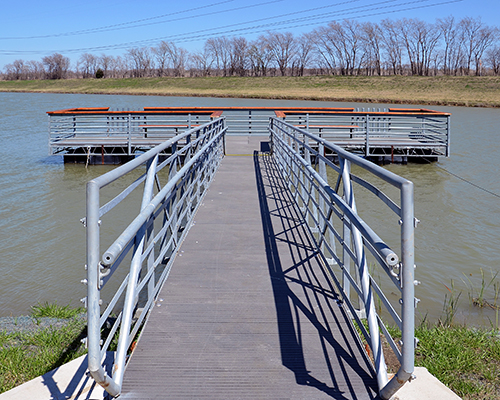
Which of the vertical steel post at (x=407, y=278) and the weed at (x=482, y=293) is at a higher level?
the vertical steel post at (x=407, y=278)

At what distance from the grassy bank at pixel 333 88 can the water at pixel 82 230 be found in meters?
37.6

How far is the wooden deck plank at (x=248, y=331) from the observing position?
2627 millimetres

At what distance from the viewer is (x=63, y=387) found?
2.88m

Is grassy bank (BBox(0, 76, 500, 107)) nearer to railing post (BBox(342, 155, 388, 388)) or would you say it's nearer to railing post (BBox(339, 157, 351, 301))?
railing post (BBox(339, 157, 351, 301))

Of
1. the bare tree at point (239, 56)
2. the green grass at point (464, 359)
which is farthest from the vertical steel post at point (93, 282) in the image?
the bare tree at point (239, 56)

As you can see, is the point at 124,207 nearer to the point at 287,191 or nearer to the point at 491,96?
the point at 287,191

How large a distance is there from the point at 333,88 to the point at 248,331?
62.5 metres

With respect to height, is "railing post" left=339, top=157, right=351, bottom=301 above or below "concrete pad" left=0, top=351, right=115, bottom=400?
above

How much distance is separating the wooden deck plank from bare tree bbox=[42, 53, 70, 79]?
128 metres

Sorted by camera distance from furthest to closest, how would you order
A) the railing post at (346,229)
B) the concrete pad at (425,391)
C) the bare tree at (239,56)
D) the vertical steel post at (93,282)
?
the bare tree at (239,56) → the railing post at (346,229) → the concrete pad at (425,391) → the vertical steel post at (93,282)

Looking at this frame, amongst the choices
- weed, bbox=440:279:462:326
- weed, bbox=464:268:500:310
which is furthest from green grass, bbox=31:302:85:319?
weed, bbox=464:268:500:310

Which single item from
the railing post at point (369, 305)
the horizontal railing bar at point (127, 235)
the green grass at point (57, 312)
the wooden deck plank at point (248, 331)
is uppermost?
the horizontal railing bar at point (127, 235)

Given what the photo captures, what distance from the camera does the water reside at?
6145 millimetres

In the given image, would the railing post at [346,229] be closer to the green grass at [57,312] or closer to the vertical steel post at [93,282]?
the vertical steel post at [93,282]
